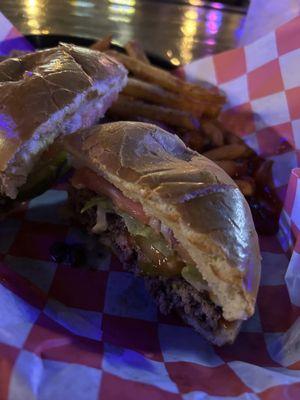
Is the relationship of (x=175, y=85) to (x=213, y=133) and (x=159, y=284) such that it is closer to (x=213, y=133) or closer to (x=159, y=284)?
(x=213, y=133)

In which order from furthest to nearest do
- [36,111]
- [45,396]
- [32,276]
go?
[32,276]
[36,111]
[45,396]

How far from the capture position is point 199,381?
166 cm

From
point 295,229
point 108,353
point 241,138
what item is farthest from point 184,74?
point 108,353

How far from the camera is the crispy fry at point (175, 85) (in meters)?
2.73

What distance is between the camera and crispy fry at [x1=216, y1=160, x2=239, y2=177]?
248 centimetres

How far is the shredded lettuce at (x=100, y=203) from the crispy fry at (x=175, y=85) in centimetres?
90

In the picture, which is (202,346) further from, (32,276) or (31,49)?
(31,49)

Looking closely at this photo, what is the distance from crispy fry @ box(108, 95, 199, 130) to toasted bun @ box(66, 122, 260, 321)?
0.55 metres

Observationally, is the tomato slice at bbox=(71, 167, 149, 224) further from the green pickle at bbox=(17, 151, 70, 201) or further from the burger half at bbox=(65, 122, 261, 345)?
the green pickle at bbox=(17, 151, 70, 201)

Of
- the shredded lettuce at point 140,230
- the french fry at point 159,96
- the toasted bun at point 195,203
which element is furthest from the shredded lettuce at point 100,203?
the french fry at point 159,96

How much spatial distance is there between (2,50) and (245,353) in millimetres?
2285

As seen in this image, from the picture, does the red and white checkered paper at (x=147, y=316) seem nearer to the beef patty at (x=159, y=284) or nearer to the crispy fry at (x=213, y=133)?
the beef patty at (x=159, y=284)

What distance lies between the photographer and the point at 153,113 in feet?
8.48

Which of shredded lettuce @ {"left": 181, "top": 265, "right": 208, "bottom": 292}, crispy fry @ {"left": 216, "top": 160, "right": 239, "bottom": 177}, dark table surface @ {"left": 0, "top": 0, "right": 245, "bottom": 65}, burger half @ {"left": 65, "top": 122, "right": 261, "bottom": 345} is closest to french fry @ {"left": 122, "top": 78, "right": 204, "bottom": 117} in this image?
crispy fry @ {"left": 216, "top": 160, "right": 239, "bottom": 177}
